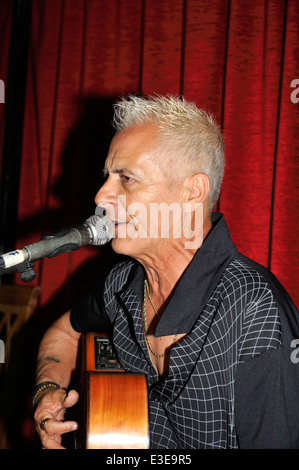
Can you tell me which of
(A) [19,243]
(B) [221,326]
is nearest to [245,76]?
(B) [221,326]

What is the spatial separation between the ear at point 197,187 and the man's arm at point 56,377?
0.63m

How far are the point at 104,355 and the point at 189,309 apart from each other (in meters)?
0.42

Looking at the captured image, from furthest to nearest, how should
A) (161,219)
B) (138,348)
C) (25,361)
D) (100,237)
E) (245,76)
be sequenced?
(25,361) → (245,76) → (138,348) → (161,219) → (100,237)

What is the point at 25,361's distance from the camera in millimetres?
2217

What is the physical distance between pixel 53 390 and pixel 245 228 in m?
0.95

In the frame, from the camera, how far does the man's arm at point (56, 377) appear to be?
119cm

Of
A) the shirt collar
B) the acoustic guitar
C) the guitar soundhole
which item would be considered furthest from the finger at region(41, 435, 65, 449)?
the shirt collar

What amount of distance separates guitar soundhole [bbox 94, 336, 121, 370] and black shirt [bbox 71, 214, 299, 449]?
0.21 feet

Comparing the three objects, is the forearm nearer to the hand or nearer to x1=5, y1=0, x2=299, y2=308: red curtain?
the hand

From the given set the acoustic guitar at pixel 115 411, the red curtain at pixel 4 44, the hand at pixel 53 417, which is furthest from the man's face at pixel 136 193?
the red curtain at pixel 4 44

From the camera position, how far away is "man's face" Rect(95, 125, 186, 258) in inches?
45.1

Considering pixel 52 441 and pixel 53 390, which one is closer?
pixel 52 441

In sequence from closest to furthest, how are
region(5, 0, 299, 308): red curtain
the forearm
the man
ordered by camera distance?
the man
the forearm
region(5, 0, 299, 308): red curtain

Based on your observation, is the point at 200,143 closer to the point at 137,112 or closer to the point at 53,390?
the point at 137,112
